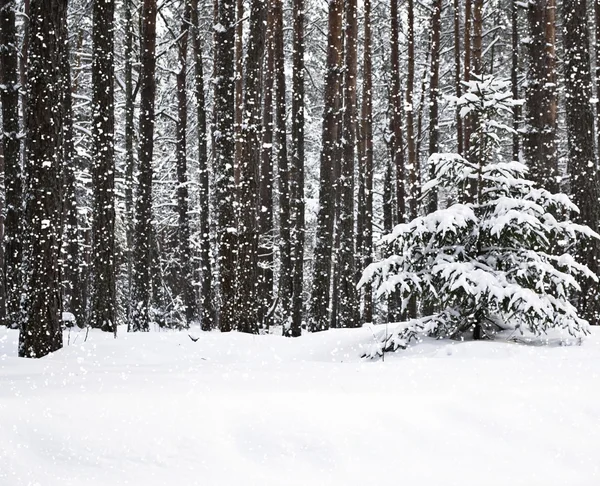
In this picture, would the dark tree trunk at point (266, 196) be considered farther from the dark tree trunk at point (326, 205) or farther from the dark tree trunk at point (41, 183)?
the dark tree trunk at point (41, 183)

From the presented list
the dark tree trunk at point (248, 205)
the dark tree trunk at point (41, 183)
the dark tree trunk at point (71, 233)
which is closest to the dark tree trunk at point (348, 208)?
the dark tree trunk at point (248, 205)

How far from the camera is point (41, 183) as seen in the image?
7.20m

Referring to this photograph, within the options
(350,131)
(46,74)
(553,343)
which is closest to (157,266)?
(350,131)

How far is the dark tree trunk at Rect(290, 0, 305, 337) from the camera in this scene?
1349cm

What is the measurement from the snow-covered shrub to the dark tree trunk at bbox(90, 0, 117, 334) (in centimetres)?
500

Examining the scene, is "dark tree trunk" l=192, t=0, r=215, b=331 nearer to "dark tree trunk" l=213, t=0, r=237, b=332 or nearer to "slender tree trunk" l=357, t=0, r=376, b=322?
"slender tree trunk" l=357, t=0, r=376, b=322

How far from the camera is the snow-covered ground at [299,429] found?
361 cm

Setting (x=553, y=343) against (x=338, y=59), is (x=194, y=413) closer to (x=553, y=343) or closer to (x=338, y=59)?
(x=553, y=343)

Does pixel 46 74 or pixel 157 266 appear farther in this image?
pixel 157 266

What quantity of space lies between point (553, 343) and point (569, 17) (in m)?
6.49

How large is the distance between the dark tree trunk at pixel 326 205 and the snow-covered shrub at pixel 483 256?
5102mm

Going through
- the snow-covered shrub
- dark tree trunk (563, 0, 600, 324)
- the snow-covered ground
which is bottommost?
the snow-covered ground

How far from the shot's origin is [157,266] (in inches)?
790

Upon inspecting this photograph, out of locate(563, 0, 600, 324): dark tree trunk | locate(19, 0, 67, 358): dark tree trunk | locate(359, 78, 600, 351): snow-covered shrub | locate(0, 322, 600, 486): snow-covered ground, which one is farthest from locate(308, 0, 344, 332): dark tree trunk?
locate(0, 322, 600, 486): snow-covered ground
